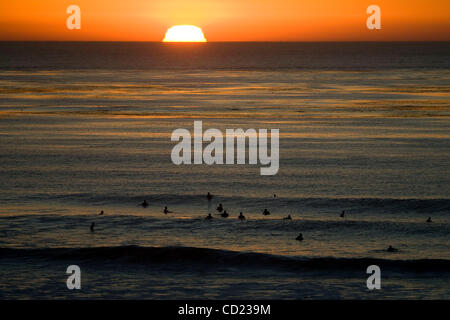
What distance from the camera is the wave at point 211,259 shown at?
63.6ft

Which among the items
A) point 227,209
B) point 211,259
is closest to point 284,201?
point 227,209

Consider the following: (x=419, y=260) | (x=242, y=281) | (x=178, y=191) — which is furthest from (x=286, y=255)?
(x=178, y=191)

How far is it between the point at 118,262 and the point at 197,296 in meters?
3.65

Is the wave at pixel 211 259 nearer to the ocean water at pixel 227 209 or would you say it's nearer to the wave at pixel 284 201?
the ocean water at pixel 227 209

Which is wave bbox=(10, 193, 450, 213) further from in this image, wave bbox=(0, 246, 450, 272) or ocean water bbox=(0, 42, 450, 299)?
wave bbox=(0, 246, 450, 272)

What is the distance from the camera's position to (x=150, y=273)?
63.6 ft

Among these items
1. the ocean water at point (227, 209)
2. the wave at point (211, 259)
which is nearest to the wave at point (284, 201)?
the ocean water at point (227, 209)

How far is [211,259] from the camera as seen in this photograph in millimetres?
20125

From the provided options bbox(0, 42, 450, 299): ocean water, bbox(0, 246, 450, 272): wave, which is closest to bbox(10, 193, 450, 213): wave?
bbox(0, 42, 450, 299): ocean water

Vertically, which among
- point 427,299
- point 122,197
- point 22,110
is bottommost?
point 427,299

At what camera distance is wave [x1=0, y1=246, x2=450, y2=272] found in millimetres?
19391

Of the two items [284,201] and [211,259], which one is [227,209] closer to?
[284,201]

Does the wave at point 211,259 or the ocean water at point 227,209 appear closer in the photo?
the ocean water at point 227,209

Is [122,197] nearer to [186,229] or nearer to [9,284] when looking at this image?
[186,229]
